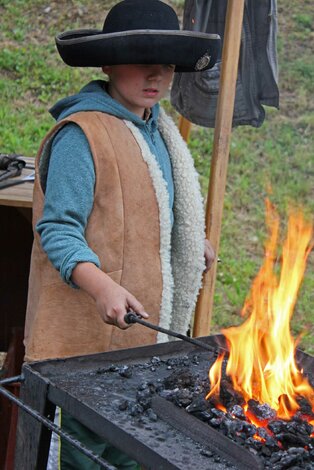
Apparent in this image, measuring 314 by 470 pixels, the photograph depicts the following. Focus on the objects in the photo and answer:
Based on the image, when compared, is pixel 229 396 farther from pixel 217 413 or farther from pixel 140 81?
pixel 140 81

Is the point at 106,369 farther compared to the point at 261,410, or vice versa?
the point at 106,369

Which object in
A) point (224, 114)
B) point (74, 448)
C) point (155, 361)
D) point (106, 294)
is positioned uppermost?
point (224, 114)

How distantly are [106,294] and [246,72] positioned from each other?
2.04 meters

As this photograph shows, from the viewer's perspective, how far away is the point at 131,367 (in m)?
2.63

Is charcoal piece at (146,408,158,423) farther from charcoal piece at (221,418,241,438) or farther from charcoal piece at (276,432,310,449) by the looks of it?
charcoal piece at (276,432,310,449)

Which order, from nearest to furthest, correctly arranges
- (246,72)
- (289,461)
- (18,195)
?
(289,461), (18,195), (246,72)

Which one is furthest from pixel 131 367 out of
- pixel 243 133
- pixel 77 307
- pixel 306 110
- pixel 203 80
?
pixel 306 110

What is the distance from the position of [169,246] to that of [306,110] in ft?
21.1

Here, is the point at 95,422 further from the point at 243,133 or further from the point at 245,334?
the point at 243,133

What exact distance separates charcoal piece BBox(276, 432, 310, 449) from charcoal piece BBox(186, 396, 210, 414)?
7.9 inches

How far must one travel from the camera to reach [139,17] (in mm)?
2801

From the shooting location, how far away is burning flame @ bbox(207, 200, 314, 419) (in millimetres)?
2437

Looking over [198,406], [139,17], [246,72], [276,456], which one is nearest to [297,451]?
[276,456]

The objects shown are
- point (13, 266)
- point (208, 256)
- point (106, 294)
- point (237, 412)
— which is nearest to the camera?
point (237, 412)
